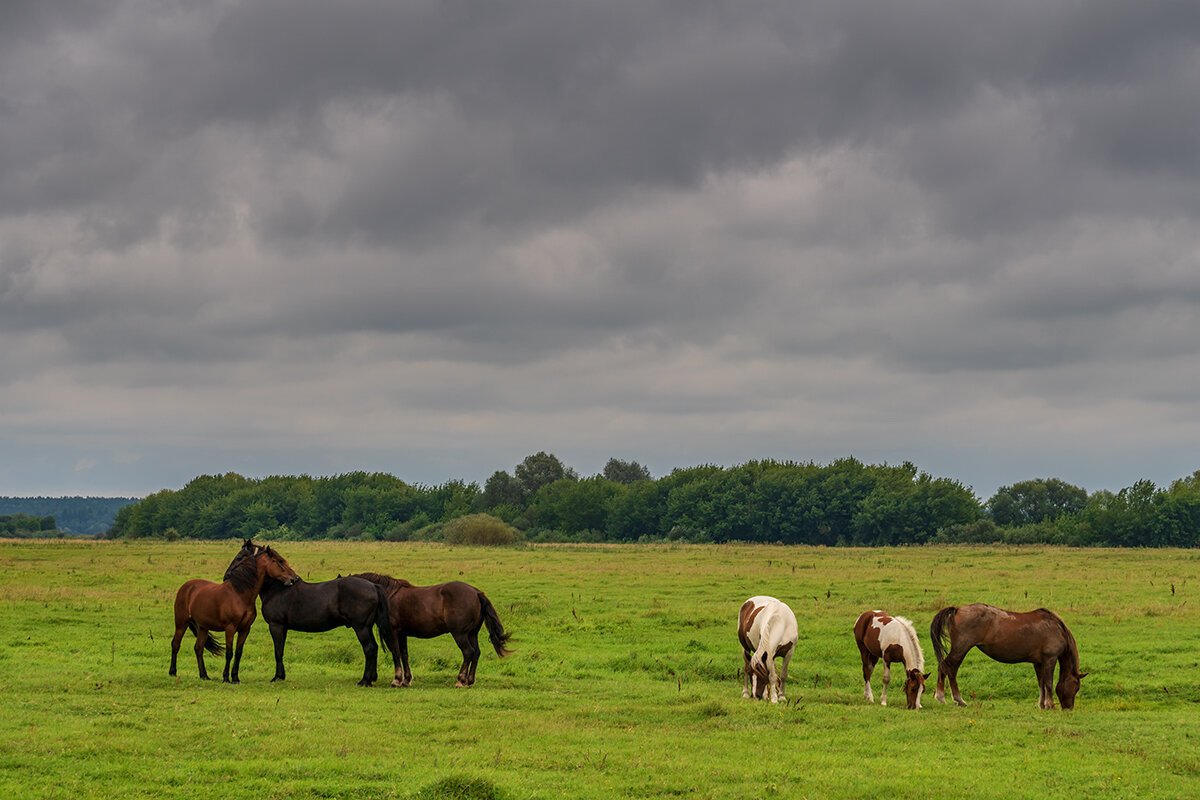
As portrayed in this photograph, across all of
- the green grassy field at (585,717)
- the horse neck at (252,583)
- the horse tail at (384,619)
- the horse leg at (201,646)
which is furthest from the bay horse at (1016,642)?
the horse leg at (201,646)

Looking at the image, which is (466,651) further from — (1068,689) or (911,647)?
(1068,689)

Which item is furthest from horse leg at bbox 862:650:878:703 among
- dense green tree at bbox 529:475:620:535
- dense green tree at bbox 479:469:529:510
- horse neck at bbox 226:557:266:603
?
dense green tree at bbox 479:469:529:510

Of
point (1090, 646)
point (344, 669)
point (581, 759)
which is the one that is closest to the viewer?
point (581, 759)

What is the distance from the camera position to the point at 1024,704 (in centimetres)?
1794

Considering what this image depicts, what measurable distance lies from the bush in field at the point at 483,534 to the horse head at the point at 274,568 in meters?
72.3

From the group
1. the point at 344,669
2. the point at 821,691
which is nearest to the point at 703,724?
the point at 821,691

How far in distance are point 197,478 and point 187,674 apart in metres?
170

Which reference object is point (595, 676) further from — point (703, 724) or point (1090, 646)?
point (1090, 646)

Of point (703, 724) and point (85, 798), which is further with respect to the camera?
point (703, 724)

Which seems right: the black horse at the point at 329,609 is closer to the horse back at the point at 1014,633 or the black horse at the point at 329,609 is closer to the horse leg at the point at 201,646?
the horse leg at the point at 201,646

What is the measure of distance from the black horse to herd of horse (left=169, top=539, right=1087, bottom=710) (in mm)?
19

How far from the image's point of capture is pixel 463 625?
18.2 m

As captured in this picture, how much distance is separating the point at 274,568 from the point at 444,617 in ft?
11.0

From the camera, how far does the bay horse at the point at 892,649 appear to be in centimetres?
1614
